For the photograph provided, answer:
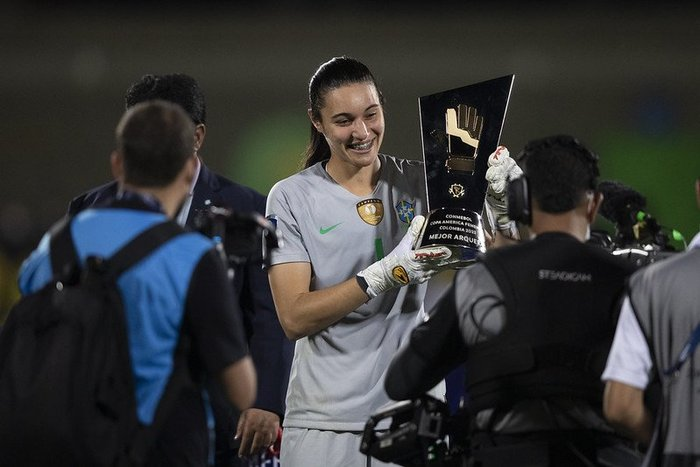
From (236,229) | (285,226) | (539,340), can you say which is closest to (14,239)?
(285,226)

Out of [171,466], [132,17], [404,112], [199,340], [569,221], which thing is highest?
[132,17]

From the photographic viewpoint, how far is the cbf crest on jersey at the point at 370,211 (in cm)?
388

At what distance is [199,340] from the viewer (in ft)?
8.47

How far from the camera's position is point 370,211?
3881 mm

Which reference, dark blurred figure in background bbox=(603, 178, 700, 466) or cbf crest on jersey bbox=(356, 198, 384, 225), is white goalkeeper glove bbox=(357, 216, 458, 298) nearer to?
cbf crest on jersey bbox=(356, 198, 384, 225)

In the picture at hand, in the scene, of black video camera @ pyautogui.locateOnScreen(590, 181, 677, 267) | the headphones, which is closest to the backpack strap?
the headphones

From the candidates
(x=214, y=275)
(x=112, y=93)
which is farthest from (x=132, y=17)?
(x=214, y=275)

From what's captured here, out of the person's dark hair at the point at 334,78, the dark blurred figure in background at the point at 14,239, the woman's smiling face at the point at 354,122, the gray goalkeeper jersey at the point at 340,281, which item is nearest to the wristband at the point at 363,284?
the gray goalkeeper jersey at the point at 340,281

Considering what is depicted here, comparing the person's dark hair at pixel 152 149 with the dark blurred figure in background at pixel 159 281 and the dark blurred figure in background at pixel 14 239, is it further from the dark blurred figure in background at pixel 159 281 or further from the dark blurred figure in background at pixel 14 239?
the dark blurred figure in background at pixel 14 239

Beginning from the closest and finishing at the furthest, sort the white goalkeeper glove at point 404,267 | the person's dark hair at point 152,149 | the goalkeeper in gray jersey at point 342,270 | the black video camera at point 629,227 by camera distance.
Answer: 1. the person's dark hair at point 152,149
2. the white goalkeeper glove at point 404,267
3. the goalkeeper in gray jersey at point 342,270
4. the black video camera at point 629,227

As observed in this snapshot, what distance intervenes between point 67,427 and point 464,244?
4.51 feet

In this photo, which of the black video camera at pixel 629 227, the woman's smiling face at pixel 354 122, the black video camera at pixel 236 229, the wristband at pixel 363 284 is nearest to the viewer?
the black video camera at pixel 236 229

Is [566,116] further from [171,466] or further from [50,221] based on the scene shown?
[171,466]

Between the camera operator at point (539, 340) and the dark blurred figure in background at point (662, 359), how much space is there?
0.47ft
